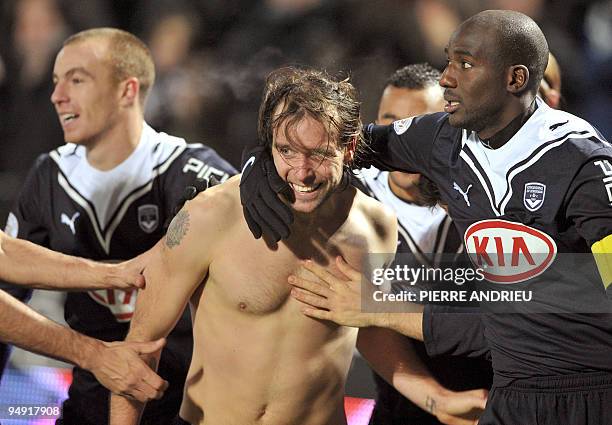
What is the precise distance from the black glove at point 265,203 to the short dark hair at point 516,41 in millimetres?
534

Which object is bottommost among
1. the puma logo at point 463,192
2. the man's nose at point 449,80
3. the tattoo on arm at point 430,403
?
the tattoo on arm at point 430,403

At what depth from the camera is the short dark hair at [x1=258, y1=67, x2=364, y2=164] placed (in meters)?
1.98

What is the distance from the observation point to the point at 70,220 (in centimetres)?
281

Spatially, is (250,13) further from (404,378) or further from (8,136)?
(404,378)

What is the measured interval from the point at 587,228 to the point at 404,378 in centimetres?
68

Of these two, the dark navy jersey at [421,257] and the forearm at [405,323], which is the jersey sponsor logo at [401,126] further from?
the forearm at [405,323]

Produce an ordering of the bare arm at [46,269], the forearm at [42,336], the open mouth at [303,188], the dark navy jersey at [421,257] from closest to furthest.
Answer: the open mouth at [303,188]
the forearm at [42,336]
the bare arm at [46,269]
the dark navy jersey at [421,257]

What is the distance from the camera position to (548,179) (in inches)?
71.9

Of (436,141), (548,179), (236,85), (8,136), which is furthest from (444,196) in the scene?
(8,136)

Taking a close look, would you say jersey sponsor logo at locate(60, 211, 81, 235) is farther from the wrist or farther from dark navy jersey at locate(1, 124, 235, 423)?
the wrist

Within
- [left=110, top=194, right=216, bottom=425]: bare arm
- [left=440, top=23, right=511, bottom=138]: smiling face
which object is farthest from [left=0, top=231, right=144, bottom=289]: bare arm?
[left=440, top=23, right=511, bottom=138]: smiling face

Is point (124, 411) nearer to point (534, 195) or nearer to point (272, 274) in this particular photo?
point (272, 274)

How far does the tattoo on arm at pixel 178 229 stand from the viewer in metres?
1.98

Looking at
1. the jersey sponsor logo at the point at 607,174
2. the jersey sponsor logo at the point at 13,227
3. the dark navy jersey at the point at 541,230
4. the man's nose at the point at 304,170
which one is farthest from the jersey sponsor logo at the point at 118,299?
the jersey sponsor logo at the point at 607,174
